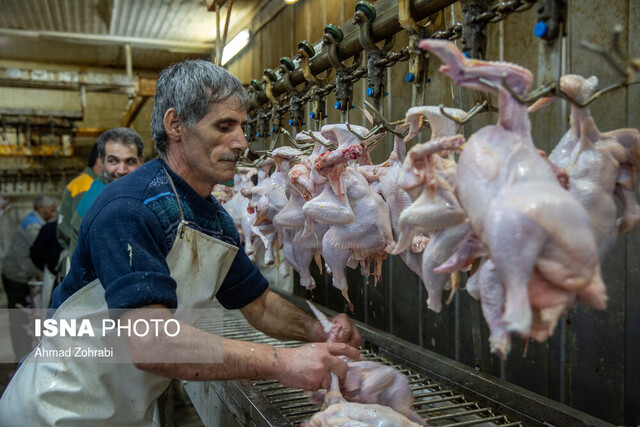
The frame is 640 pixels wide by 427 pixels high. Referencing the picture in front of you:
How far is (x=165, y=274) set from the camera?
6.51 ft

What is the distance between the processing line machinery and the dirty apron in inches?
18.0

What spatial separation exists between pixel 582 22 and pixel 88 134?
28.6 feet

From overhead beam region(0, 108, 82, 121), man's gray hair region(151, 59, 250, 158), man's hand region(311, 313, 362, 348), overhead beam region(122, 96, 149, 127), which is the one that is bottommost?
man's hand region(311, 313, 362, 348)

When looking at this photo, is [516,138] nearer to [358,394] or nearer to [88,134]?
[358,394]

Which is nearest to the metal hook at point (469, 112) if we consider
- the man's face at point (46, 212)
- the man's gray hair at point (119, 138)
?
the man's gray hair at point (119, 138)

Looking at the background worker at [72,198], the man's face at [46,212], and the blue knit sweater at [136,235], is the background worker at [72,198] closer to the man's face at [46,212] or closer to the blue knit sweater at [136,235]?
the blue knit sweater at [136,235]

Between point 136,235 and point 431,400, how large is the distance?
57.9 inches

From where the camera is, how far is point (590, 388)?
2496 mm

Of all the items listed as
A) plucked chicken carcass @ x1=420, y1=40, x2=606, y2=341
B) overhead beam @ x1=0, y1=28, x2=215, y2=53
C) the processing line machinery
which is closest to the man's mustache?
the processing line machinery

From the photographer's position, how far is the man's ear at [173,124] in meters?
2.39

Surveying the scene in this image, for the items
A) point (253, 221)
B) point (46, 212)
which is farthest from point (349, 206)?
point (46, 212)

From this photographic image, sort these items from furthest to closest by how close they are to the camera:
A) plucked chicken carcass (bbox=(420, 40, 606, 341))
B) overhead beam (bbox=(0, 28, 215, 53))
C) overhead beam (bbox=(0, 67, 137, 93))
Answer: overhead beam (bbox=(0, 28, 215, 53)), overhead beam (bbox=(0, 67, 137, 93)), plucked chicken carcass (bbox=(420, 40, 606, 341))

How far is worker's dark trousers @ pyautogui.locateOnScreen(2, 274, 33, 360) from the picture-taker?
787 centimetres

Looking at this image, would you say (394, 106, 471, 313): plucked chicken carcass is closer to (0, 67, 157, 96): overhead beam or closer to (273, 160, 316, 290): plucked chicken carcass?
(273, 160, 316, 290): plucked chicken carcass
